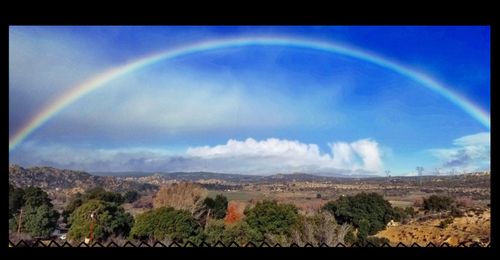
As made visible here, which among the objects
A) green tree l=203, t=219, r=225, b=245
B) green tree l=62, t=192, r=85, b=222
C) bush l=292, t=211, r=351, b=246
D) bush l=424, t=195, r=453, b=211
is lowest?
green tree l=203, t=219, r=225, b=245

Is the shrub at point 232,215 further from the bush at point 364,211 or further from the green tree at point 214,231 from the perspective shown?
the bush at point 364,211

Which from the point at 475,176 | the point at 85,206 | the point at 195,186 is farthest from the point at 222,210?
the point at 475,176

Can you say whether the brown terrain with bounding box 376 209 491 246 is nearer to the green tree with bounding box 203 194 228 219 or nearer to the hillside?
the green tree with bounding box 203 194 228 219

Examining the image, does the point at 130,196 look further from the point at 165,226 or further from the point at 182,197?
the point at 165,226

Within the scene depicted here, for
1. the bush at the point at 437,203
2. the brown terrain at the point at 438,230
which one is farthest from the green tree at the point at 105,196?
the bush at the point at 437,203

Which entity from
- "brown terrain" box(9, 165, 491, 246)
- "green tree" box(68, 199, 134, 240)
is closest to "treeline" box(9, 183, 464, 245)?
"green tree" box(68, 199, 134, 240)

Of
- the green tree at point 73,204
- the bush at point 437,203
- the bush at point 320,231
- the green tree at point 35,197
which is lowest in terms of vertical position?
the bush at point 320,231

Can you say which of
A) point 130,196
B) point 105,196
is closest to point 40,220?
point 105,196
